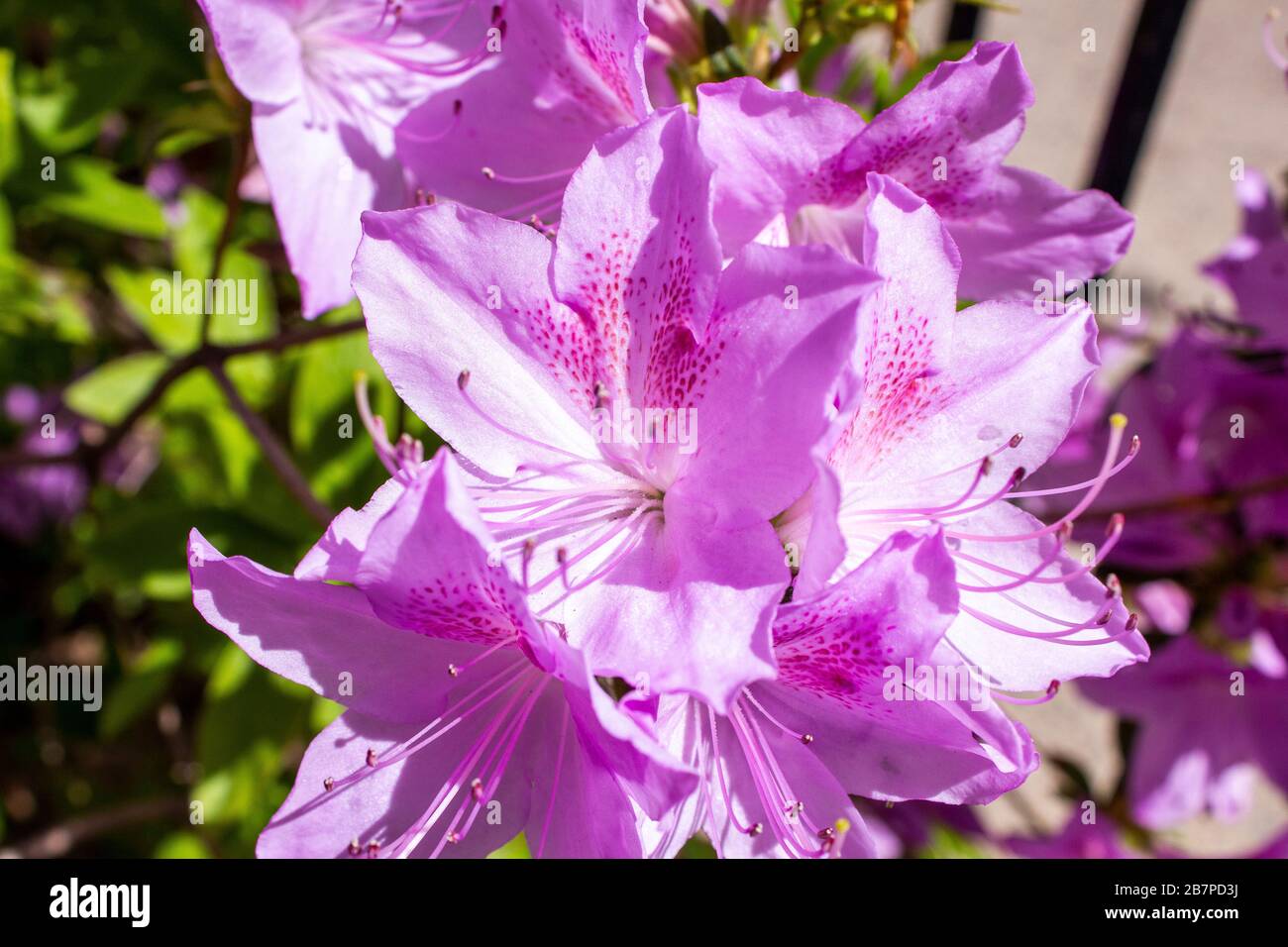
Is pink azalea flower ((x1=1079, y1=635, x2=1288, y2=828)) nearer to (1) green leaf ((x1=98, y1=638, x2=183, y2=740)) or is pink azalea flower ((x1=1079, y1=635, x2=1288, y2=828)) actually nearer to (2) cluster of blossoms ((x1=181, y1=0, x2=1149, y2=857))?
(2) cluster of blossoms ((x1=181, y1=0, x2=1149, y2=857))

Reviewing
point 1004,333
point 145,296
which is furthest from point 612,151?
point 145,296

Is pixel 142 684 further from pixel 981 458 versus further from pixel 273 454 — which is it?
pixel 981 458

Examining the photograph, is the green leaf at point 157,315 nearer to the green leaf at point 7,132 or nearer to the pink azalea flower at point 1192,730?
the green leaf at point 7,132

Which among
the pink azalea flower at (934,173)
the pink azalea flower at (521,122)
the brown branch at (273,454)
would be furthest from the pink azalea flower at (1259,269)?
the brown branch at (273,454)

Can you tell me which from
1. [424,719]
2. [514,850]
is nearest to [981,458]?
[424,719]

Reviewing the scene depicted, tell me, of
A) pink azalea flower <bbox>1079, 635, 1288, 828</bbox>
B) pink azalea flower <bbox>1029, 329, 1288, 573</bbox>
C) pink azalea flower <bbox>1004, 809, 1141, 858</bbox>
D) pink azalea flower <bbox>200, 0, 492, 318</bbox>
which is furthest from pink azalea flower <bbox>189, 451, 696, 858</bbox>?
pink azalea flower <bbox>1004, 809, 1141, 858</bbox>
